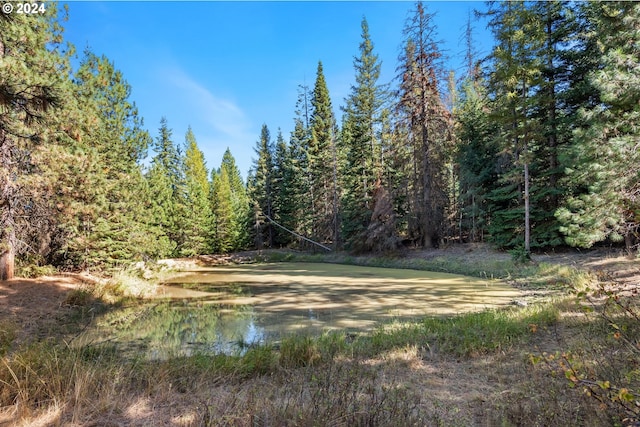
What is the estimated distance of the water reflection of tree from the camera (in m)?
5.23

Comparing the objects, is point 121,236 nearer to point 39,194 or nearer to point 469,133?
point 39,194

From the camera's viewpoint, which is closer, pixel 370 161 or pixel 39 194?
pixel 39 194

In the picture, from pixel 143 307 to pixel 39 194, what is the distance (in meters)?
4.25

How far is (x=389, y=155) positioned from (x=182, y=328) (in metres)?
17.8

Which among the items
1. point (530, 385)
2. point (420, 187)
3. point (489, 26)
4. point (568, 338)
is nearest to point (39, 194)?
point (530, 385)

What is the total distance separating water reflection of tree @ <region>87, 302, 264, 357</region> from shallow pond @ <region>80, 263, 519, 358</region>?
0.02 m

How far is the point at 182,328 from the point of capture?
651 centimetres

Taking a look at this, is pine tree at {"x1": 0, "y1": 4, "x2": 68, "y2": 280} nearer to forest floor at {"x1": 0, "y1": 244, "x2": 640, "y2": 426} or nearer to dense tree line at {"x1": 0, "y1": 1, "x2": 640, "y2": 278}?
dense tree line at {"x1": 0, "y1": 1, "x2": 640, "y2": 278}

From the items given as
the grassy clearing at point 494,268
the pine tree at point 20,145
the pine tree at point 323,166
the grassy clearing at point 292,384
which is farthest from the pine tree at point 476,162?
the pine tree at point 20,145

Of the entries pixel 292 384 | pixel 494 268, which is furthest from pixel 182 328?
pixel 494 268

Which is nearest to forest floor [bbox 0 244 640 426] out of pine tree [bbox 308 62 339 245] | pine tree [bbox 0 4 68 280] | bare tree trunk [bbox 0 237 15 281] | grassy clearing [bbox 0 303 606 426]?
grassy clearing [bbox 0 303 606 426]

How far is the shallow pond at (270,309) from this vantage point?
18.6 feet

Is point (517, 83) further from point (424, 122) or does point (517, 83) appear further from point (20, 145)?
point (20, 145)

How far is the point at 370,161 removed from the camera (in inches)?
848
